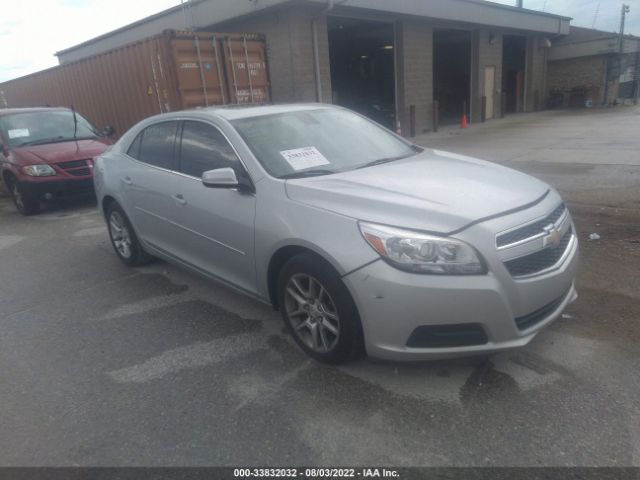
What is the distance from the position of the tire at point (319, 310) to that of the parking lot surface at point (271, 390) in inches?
6.1

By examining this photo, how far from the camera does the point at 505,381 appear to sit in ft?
9.51

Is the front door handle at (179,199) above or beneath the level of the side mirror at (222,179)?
beneath

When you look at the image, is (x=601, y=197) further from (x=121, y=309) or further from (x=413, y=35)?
(x=413, y=35)

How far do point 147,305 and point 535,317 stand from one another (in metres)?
3.19

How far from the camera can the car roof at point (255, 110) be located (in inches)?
155

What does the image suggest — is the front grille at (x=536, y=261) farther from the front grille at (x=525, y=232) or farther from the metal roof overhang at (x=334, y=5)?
the metal roof overhang at (x=334, y=5)

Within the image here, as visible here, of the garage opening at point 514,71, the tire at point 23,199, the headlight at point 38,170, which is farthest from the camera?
the garage opening at point 514,71

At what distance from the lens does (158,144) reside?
4.52 m

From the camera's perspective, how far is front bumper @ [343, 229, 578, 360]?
101 inches

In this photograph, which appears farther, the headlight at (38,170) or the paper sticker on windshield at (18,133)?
the paper sticker on windshield at (18,133)

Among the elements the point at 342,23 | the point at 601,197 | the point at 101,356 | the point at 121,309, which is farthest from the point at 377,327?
the point at 342,23

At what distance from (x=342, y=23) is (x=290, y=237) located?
15.0m

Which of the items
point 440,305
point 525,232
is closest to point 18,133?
point 440,305

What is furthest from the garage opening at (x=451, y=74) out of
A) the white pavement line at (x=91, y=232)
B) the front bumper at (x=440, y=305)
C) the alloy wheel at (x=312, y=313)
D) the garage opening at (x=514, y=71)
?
the front bumper at (x=440, y=305)
